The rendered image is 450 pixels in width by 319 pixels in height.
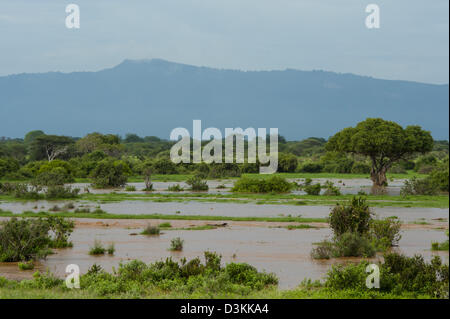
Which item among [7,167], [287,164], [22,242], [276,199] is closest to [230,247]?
[22,242]

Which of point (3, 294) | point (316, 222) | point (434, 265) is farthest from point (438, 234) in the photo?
point (3, 294)

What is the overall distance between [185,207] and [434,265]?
66.5 feet

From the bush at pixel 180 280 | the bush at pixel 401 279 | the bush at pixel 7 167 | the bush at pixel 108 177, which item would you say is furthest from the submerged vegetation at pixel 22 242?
the bush at pixel 7 167

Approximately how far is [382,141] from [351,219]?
22.9m

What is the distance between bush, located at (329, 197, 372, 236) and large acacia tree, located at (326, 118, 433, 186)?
22.6 m

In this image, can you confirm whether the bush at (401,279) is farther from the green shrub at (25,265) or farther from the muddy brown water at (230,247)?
the green shrub at (25,265)

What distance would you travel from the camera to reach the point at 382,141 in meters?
37.2

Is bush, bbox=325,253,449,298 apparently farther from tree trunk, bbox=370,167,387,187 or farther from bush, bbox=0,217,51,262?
tree trunk, bbox=370,167,387,187

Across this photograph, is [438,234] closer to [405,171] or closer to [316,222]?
[316,222]

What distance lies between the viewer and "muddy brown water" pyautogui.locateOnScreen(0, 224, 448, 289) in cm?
1345

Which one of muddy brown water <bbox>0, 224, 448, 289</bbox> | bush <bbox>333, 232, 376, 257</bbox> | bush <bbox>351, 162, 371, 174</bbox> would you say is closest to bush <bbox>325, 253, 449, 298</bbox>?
muddy brown water <bbox>0, 224, 448, 289</bbox>

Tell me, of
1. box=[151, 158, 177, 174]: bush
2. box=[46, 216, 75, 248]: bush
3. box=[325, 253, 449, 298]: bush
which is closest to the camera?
box=[325, 253, 449, 298]: bush

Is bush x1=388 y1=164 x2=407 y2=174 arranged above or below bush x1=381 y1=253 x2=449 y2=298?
above

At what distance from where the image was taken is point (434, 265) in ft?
33.2
